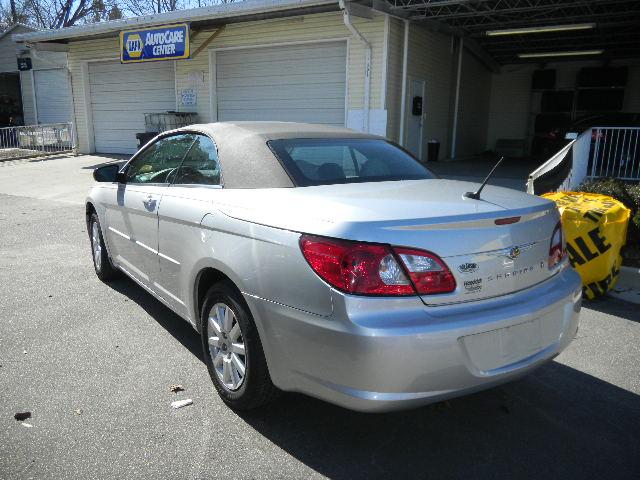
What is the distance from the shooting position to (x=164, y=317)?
167 inches

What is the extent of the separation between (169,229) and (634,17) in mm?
14380

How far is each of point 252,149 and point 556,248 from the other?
5.89ft

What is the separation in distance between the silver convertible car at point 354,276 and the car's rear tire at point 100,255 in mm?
1924

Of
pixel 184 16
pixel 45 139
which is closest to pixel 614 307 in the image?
pixel 184 16

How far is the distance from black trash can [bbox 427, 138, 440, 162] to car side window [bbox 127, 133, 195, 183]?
10.9 m

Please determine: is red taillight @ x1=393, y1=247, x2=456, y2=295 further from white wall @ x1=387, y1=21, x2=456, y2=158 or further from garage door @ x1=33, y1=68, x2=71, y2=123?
garage door @ x1=33, y1=68, x2=71, y2=123

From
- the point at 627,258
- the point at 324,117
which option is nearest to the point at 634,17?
the point at 324,117

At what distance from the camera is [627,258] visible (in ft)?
18.4

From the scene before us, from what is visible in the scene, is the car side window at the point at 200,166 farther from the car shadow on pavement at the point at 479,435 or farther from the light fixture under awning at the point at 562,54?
the light fixture under awning at the point at 562,54

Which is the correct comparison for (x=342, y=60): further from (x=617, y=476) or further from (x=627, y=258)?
(x=617, y=476)

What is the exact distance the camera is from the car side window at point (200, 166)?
3.23 metres

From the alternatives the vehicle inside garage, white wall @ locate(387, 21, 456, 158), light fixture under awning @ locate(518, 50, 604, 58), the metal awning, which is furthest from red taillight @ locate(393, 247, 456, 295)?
light fixture under awning @ locate(518, 50, 604, 58)

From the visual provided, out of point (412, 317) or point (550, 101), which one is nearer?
point (412, 317)

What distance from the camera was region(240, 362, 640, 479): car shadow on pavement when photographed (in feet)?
7.91
